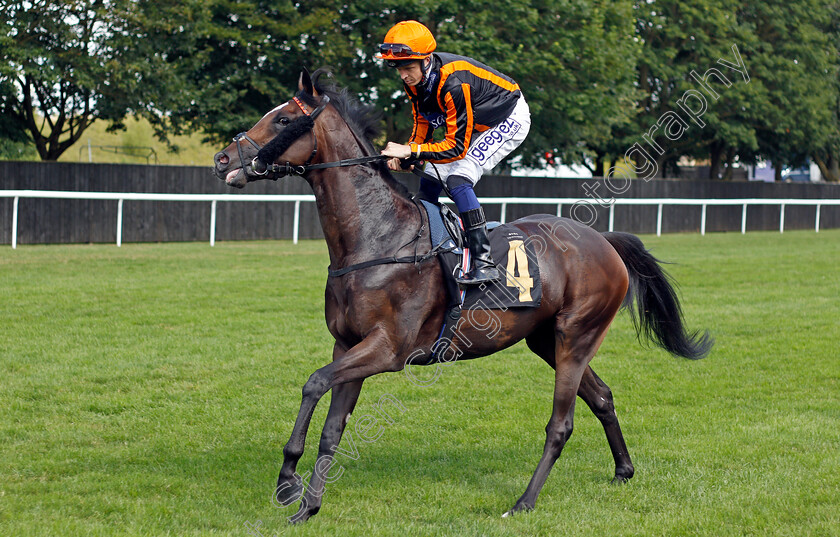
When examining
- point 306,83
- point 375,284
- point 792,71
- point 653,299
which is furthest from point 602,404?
point 792,71

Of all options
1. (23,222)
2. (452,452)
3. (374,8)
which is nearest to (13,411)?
(452,452)

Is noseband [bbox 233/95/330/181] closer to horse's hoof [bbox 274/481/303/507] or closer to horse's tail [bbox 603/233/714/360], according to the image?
horse's hoof [bbox 274/481/303/507]

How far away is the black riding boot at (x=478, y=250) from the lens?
14.9ft

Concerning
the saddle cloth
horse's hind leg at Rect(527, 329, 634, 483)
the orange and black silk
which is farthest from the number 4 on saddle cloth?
horse's hind leg at Rect(527, 329, 634, 483)

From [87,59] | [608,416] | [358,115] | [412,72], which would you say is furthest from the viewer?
[87,59]

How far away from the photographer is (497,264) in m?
4.63

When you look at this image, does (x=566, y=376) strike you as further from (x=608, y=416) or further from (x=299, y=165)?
(x=299, y=165)

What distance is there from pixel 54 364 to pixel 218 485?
3278 mm

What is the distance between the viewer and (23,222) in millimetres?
16812

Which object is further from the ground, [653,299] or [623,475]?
[653,299]

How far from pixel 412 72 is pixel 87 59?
14554mm

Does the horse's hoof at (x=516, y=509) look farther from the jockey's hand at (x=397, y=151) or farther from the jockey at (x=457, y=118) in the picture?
the jockey's hand at (x=397, y=151)

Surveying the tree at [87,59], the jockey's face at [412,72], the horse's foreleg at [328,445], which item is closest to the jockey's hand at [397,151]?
the jockey's face at [412,72]

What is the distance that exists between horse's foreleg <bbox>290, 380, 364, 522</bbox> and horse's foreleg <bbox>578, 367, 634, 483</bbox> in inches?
54.4
